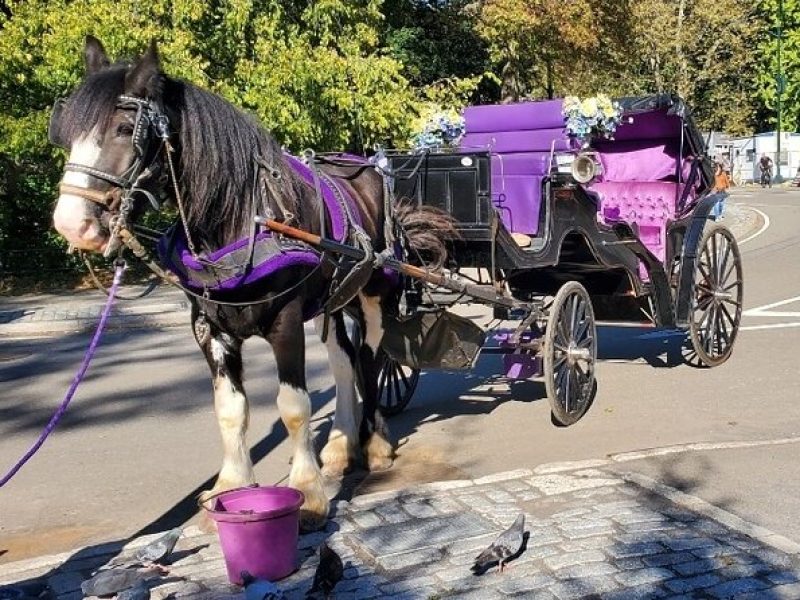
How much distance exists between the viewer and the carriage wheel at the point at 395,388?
7.55m

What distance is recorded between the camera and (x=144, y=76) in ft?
13.5

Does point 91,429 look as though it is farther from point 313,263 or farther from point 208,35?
point 208,35

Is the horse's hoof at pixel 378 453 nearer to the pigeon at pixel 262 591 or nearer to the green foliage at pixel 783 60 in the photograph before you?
the pigeon at pixel 262 591

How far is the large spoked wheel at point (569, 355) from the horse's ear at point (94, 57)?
365 cm

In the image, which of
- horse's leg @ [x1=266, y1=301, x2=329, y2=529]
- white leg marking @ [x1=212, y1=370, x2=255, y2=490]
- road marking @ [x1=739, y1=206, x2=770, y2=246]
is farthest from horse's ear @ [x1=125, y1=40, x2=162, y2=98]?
road marking @ [x1=739, y1=206, x2=770, y2=246]

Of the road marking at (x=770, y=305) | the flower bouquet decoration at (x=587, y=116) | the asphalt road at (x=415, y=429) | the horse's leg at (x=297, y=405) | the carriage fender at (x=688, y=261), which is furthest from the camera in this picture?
the road marking at (x=770, y=305)

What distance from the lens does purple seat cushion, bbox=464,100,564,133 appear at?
7.21 metres

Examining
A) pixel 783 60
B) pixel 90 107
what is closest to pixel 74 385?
pixel 90 107

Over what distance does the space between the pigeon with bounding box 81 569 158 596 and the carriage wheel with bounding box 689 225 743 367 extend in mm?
5861

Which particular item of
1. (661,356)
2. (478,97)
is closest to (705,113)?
(478,97)

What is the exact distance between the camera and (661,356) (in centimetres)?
949

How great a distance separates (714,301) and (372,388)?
3.93 m

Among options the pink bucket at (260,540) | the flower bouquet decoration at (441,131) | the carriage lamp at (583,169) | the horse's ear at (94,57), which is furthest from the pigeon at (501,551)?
the flower bouquet decoration at (441,131)

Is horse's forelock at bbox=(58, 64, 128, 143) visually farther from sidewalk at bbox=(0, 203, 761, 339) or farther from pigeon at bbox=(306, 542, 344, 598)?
sidewalk at bbox=(0, 203, 761, 339)
